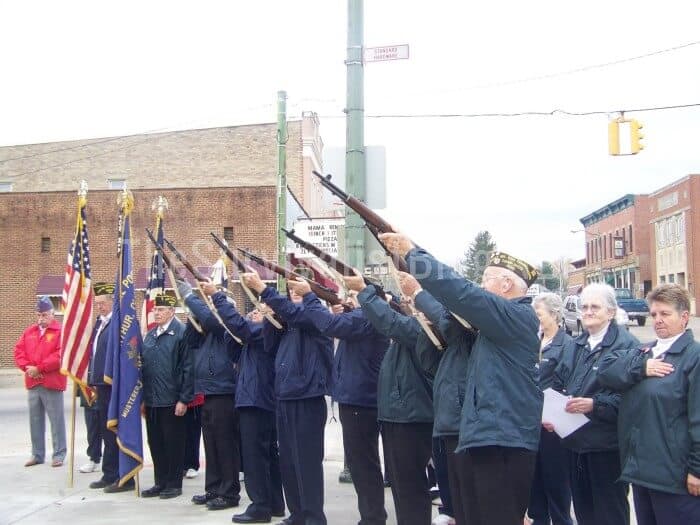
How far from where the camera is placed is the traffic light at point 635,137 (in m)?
14.6

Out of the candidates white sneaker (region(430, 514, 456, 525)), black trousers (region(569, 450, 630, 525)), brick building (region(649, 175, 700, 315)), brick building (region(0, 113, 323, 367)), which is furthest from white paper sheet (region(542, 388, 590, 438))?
brick building (region(649, 175, 700, 315))

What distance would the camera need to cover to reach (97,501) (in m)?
7.50

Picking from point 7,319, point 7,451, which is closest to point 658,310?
point 7,451

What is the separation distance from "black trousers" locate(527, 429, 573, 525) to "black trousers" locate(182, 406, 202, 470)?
3.86 metres

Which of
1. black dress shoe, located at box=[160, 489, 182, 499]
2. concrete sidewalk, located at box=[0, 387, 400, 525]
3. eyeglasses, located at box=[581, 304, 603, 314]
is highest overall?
eyeglasses, located at box=[581, 304, 603, 314]

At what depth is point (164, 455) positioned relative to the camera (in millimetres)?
7812

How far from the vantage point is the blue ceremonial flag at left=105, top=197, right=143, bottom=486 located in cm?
773

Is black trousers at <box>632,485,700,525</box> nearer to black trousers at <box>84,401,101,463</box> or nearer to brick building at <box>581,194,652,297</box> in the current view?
black trousers at <box>84,401,101,463</box>

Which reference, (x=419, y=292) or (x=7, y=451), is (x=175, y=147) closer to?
(x=7, y=451)

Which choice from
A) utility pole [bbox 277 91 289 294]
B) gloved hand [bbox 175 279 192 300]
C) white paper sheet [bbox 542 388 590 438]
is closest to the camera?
white paper sheet [bbox 542 388 590 438]

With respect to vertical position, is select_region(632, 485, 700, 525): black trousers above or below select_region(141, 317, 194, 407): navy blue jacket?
below

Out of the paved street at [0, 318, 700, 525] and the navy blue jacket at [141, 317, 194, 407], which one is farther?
the navy blue jacket at [141, 317, 194, 407]

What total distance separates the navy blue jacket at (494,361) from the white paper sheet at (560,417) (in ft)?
2.75

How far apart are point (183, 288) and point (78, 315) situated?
1.65m
